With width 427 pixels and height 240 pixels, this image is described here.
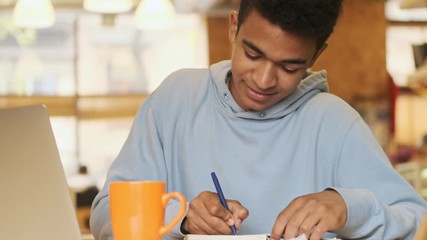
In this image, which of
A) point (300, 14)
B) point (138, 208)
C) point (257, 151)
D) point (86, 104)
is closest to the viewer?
point (138, 208)

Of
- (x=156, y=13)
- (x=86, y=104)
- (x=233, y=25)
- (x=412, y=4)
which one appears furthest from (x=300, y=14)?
(x=86, y=104)

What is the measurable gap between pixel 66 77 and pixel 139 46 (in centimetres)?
78

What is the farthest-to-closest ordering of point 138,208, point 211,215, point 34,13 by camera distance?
point 34,13 < point 211,215 < point 138,208

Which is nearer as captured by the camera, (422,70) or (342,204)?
(342,204)

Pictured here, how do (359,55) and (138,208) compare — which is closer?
(138,208)

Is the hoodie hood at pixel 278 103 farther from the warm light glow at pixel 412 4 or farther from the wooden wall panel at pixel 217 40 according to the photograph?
the wooden wall panel at pixel 217 40

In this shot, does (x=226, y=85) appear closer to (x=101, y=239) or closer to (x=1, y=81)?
(x=101, y=239)

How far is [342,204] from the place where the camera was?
1.35 metres

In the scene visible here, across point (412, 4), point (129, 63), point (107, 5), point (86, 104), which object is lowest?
point (86, 104)

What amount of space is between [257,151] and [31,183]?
1.68 ft

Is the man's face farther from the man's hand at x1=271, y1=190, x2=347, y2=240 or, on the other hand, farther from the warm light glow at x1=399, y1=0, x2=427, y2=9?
the warm light glow at x1=399, y1=0, x2=427, y2=9

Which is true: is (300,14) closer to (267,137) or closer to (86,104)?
(267,137)

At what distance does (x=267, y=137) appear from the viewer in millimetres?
1609

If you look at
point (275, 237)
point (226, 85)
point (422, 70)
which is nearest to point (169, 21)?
point (422, 70)
